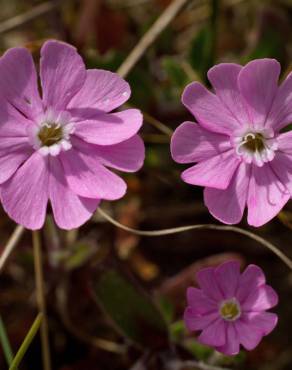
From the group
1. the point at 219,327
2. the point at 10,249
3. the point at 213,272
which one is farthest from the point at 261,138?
the point at 10,249

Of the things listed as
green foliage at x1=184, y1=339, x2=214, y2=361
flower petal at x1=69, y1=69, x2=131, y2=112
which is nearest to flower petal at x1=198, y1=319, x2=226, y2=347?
green foliage at x1=184, y1=339, x2=214, y2=361

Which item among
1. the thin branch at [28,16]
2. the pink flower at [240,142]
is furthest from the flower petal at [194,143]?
the thin branch at [28,16]

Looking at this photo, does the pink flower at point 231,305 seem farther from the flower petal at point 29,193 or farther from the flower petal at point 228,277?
the flower petal at point 29,193

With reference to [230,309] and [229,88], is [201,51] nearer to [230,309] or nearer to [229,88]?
[229,88]

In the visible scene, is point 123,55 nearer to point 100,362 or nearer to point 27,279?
point 27,279

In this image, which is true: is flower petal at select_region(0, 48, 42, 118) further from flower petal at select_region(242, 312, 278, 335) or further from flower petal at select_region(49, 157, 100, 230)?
flower petal at select_region(242, 312, 278, 335)

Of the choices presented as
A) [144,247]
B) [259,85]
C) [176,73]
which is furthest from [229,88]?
[144,247]
